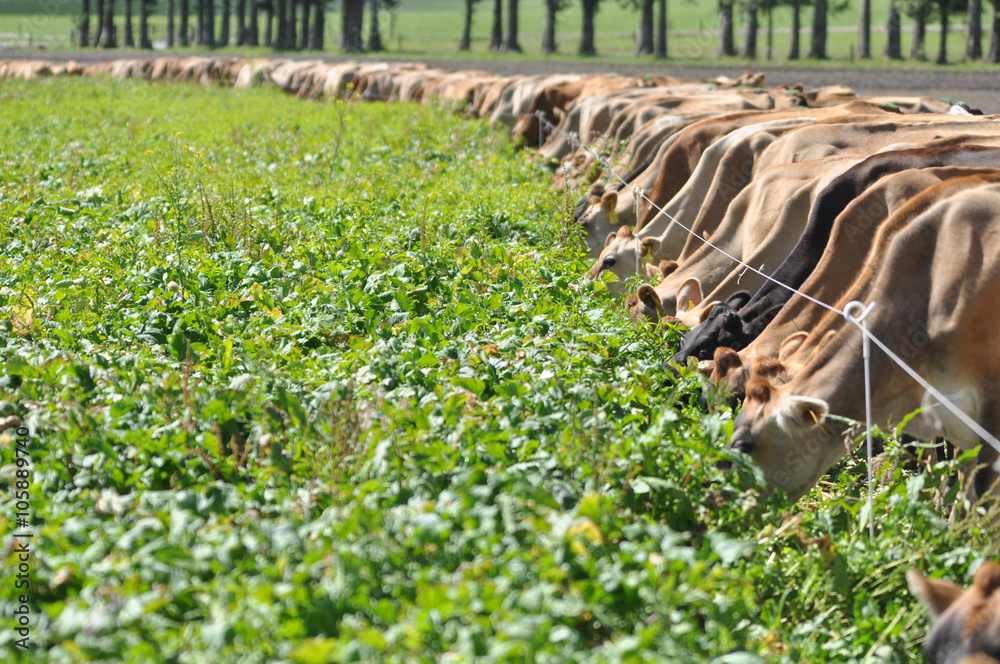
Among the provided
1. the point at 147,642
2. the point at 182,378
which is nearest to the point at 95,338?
the point at 182,378

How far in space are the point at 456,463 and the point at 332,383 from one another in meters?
0.87

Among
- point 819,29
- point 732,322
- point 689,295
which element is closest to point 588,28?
point 819,29

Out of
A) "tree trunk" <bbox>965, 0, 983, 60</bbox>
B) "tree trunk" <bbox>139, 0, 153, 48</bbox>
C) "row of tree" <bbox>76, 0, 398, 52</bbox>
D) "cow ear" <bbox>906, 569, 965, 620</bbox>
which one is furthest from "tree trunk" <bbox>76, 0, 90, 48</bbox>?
"cow ear" <bbox>906, 569, 965, 620</bbox>

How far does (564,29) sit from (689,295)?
82948 millimetres

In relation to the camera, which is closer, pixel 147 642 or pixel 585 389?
pixel 147 642

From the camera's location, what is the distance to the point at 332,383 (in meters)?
Result: 4.20

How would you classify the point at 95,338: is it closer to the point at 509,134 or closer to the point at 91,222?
the point at 91,222

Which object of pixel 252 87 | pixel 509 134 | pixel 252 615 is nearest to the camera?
pixel 252 615

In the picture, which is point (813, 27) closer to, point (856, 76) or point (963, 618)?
point (856, 76)

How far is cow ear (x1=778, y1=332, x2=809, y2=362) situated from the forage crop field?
42 centimetres

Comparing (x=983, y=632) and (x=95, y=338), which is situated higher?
(x=95, y=338)

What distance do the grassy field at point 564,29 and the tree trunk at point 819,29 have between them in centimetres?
952

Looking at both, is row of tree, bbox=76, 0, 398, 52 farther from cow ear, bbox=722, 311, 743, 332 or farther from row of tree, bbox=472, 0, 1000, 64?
cow ear, bbox=722, 311, 743, 332

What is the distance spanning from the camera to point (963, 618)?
8.87 ft
